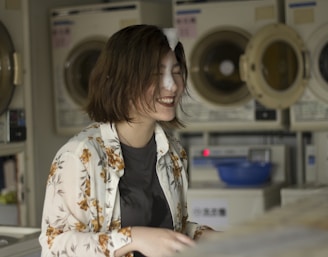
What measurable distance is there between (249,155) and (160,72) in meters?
2.59

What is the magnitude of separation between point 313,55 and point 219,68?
0.64 meters

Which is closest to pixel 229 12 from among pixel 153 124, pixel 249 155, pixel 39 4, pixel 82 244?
pixel 249 155

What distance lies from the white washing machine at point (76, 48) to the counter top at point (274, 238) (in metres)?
3.78

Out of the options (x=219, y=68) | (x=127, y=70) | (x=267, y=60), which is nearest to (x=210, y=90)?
(x=219, y=68)

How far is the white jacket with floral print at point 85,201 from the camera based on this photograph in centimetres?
171

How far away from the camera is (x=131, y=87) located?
187cm

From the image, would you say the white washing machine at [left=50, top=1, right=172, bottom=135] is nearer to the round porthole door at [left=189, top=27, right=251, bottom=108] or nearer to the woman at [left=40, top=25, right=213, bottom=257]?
the round porthole door at [left=189, top=27, right=251, bottom=108]

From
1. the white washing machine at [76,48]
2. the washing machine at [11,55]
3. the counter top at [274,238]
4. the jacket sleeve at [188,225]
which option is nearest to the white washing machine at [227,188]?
the white washing machine at [76,48]

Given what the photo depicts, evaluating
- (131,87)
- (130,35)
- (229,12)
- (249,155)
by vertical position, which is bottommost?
(249,155)

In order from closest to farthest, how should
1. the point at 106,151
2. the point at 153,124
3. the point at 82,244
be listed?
the point at 82,244
the point at 106,151
the point at 153,124

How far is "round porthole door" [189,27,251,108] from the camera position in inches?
166

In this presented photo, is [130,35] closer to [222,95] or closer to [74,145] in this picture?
[74,145]

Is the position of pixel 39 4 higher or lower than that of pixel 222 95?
higher

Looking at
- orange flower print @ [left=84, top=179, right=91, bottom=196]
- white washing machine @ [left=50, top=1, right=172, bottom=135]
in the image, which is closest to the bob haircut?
orange flower print @ [left=84, top=179, right=91, bottom=196]
